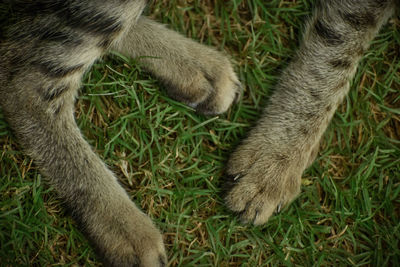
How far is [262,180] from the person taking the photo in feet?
5.75

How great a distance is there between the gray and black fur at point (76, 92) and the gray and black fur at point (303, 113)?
0.26 meters

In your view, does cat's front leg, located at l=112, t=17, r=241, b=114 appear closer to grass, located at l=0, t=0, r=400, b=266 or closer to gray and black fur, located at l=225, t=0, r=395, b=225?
grass, located at l=0, t=0, r=400, b=266

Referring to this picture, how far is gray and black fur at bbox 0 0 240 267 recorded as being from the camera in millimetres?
1550

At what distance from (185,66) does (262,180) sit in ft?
1.93

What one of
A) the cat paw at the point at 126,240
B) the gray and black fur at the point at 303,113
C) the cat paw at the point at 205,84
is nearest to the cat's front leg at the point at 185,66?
the cat paw at the point at 205,84

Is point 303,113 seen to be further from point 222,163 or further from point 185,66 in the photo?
point 185,66

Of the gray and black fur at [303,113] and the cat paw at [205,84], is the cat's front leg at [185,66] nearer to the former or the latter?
the cat paw at [205,84]

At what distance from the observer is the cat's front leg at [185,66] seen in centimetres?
180

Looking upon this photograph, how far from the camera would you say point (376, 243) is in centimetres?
186

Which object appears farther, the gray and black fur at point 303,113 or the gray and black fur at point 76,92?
the gray and black fur at point 303,113

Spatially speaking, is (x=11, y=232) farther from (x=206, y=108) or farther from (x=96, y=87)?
(x=206, y=108)

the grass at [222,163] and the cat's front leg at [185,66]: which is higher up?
the cat's front leg at [185,66]

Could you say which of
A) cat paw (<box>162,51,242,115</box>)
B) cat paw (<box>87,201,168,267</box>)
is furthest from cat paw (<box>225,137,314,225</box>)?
cat paw (<box>87,201,168,267</box>)

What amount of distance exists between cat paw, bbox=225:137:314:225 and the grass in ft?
0.27
